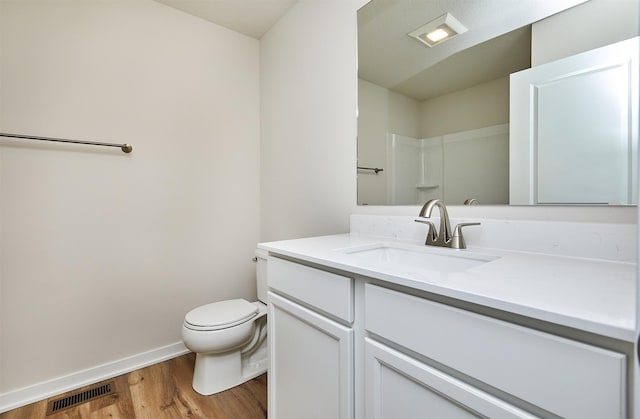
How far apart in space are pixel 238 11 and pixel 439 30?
1.40 metres

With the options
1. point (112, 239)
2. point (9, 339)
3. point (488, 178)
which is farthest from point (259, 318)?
point (488, 178)

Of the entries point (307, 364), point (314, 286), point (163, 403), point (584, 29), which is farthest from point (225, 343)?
point (584, 29)

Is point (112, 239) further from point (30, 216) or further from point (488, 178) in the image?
point (488, 178)

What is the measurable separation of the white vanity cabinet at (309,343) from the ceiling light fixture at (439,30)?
1074 mm

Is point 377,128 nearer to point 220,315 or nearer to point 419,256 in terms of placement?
point 419,256

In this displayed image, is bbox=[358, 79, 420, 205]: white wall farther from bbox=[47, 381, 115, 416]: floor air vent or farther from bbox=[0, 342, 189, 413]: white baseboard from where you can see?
bbox=[47, 381, 115, 416]: floor air vent

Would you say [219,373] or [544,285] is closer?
Answer: [544,285]

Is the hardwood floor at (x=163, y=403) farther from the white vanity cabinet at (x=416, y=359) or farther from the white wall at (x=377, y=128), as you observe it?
the white wall at (x=377, y=128)

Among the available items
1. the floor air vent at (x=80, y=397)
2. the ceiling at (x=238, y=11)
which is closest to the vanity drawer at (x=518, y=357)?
the floor air vent at (x=80, y=397)

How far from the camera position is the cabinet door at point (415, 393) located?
0.54 m

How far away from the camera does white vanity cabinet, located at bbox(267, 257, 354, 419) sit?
82 centimetres

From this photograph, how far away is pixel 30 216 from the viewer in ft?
4.96

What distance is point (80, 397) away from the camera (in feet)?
5.01

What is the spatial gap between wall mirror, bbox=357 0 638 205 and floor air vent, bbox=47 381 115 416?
5.61 ft
